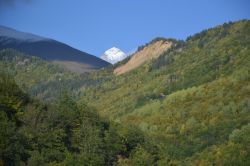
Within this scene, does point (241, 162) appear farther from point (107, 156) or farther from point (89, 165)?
point (89, 165)

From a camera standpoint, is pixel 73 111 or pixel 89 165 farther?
pixel 73 111

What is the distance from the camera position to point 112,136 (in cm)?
14988

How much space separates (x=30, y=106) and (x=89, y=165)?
24598 mm

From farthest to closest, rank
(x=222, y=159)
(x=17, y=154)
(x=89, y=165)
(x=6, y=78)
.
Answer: (x=222, y=159), (x=6, y=78), (x=89, y=165), (x=17, y=154)

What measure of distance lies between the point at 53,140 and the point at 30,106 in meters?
14.9

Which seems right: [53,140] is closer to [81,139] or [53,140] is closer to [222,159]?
[81,139]

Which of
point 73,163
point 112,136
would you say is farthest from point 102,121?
point 73,163

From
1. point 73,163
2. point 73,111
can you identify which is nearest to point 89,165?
point 73,163

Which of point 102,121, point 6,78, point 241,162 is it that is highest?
point 6,78

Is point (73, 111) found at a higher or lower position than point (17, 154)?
higher

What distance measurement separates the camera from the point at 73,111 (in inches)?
5930

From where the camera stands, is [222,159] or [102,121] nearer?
[102,121]

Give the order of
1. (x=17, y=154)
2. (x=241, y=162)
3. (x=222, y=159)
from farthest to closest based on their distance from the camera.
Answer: (x=222, y=159)
(x=241, y=162)
(x=17, y=154)

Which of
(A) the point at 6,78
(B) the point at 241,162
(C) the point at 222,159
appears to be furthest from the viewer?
(C) the point at 222,159
